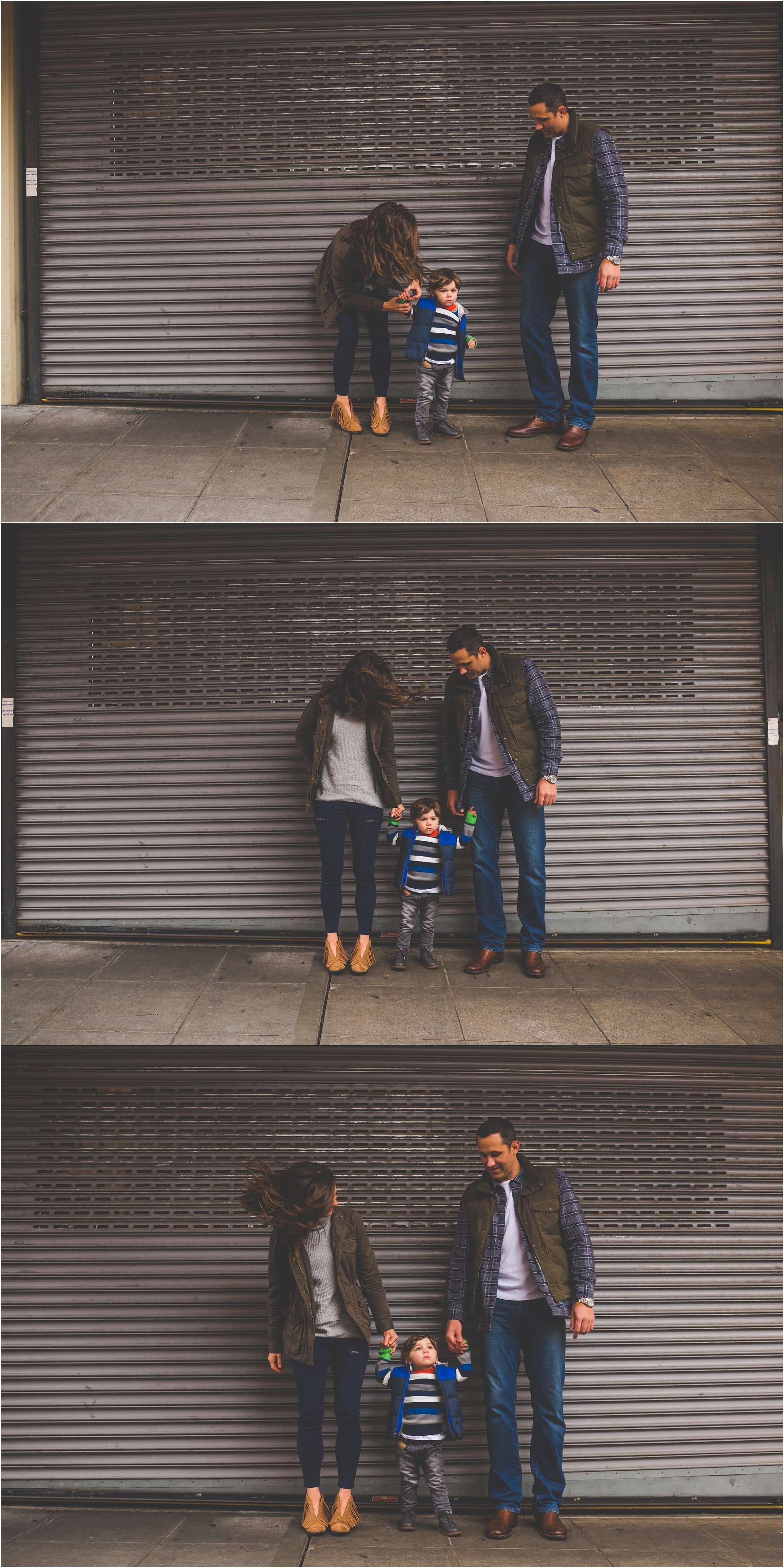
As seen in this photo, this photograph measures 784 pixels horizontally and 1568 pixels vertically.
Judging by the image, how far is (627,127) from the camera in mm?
7137

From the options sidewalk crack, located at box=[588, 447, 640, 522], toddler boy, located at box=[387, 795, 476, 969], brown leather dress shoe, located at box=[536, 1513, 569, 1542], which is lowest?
brown leather dress shoe, located at box=[536, 1513, 569, 1542]

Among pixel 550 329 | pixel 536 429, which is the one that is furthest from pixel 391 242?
pixel 536 429

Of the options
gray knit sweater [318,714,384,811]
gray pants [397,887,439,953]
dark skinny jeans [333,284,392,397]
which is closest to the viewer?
gray knit sweater [318,714,384,811]

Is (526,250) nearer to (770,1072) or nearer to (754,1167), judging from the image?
(770,1072)

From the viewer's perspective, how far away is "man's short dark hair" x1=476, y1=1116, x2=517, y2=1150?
5.08m

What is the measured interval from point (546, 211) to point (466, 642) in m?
2.75

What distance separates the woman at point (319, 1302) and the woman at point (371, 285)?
4.52m

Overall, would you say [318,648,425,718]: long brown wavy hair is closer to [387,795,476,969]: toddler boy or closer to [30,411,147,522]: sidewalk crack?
[387,795,476,969]: toddler boy

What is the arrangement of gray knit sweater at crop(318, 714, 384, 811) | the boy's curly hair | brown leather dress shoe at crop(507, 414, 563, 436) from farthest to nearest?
brown leather dress shoe at crop(507, 414, 563, 436) → gray knit sweater at crop(318, 714, 384, 811) → the boy's curly hair

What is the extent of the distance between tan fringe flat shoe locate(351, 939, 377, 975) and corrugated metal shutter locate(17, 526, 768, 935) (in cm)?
52


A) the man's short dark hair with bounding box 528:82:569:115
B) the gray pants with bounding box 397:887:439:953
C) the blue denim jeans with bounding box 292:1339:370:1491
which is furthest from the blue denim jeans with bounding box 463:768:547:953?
the man's short dark hair with bounding box 528:82:569:115

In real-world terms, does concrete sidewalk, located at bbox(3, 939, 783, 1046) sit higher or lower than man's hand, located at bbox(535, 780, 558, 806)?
lower

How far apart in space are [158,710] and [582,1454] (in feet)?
15.3

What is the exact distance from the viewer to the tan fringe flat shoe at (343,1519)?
516cm
